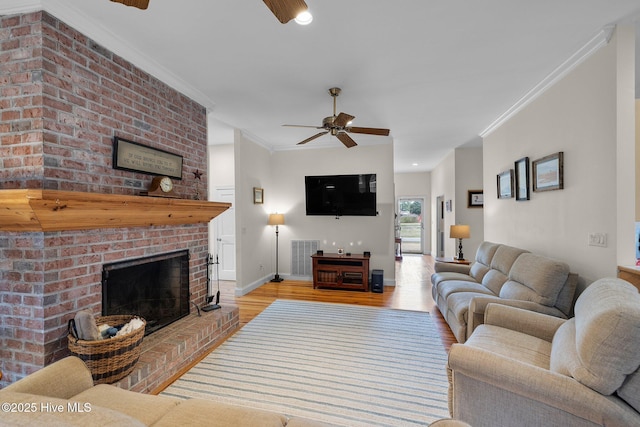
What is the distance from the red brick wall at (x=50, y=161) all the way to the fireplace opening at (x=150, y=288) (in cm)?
12

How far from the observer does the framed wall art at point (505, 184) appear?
365 centimetres

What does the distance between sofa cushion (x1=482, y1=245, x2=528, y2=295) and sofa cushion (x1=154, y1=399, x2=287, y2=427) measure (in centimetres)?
285

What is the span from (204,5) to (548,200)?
3.61 m

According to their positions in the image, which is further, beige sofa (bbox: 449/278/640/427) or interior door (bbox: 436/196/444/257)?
interior door (bbox: 436/196/444/257)

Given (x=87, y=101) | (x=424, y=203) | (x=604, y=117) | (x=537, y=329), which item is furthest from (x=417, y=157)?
(x=87, y=101)

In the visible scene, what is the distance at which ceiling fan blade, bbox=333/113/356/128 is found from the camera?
2742 mm

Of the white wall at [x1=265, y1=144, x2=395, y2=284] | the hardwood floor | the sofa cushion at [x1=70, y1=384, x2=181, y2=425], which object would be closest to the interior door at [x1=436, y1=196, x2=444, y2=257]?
the hardwood floor

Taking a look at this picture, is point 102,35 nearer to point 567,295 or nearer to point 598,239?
point 598,239

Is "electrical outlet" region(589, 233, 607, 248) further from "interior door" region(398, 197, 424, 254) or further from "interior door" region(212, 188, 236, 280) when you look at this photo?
"interior door" region(398, 197, 424, 254)

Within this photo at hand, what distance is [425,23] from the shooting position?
→ 2033 millimetres

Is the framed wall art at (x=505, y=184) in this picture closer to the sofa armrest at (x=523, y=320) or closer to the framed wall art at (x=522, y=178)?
the framed wall art at (x=522, y=178)

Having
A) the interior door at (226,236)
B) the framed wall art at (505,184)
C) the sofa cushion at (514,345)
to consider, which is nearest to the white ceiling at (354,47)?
the framed wall art at (505,184)

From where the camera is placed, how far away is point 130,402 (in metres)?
1.34

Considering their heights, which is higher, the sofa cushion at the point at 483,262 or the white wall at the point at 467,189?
the white wall at the point at 467,189
